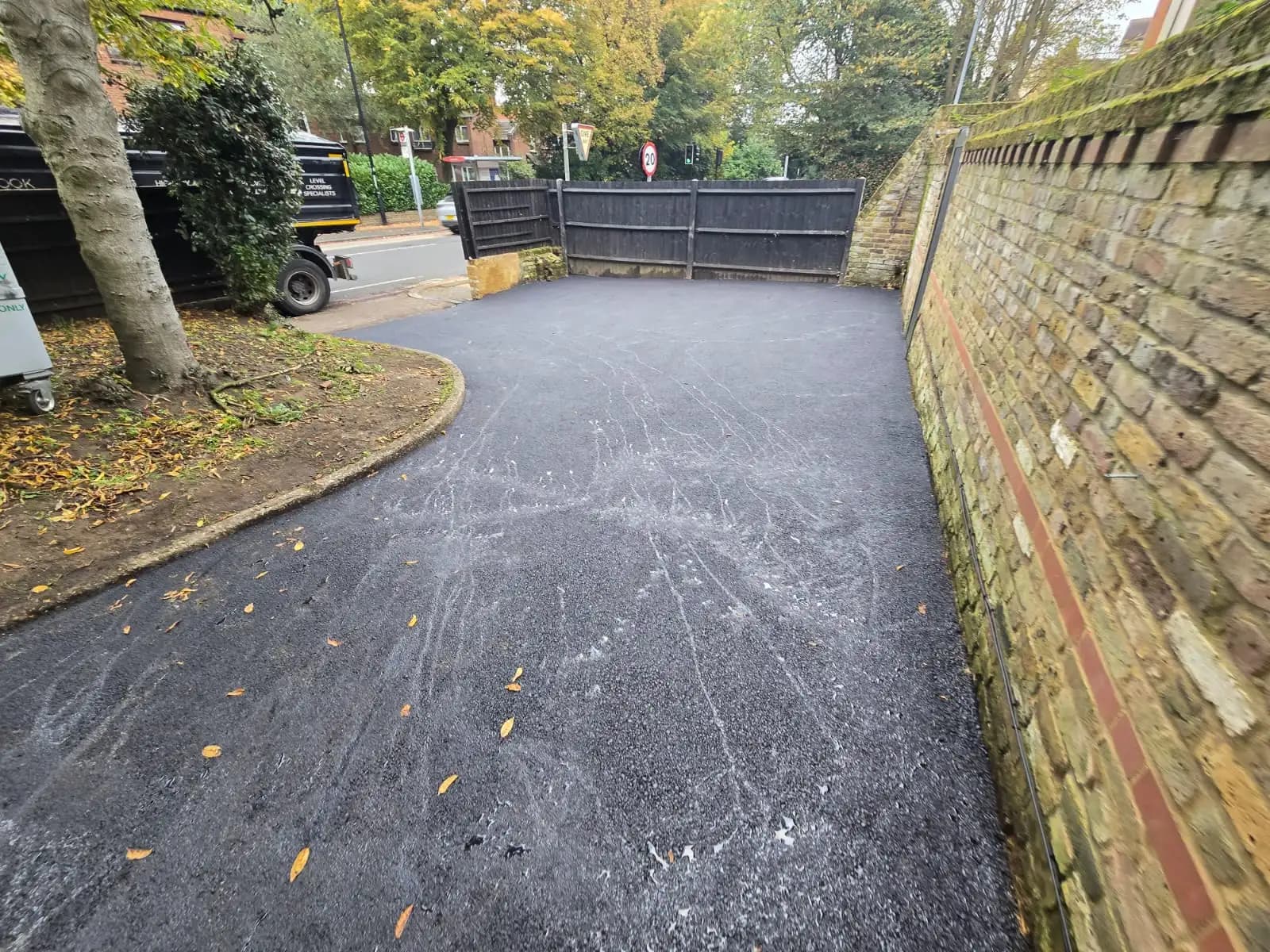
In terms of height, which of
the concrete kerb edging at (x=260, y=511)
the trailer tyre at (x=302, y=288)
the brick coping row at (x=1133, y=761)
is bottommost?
the concrete kerb edging at (x=260, y=511)

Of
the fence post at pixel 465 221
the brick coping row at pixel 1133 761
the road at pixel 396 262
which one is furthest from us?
the road at pixel 396 262

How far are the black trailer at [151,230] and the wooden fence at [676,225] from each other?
83.8 inches

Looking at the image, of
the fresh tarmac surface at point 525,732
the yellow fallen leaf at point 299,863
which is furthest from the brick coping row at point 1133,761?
the yellow fallen leaf at point 299,863

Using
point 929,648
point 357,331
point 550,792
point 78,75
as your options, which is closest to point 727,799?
point 550,792

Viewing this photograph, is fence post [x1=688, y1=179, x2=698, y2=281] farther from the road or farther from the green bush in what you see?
the green bush

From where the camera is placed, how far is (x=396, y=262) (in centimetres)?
1441

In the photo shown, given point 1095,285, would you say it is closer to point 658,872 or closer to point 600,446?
point 658,872

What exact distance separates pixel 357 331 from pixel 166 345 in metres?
3.90

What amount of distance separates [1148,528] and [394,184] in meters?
29.6

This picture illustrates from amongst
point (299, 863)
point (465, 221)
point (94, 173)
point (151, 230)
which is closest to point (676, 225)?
point (465, 221)

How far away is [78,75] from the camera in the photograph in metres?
3.39

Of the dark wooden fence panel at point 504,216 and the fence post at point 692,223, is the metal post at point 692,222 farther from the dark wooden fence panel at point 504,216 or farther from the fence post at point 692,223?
the dark wooden fence panel at point 504,216

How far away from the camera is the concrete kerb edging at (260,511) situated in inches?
104

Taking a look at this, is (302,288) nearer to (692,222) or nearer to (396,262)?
(396,262)
